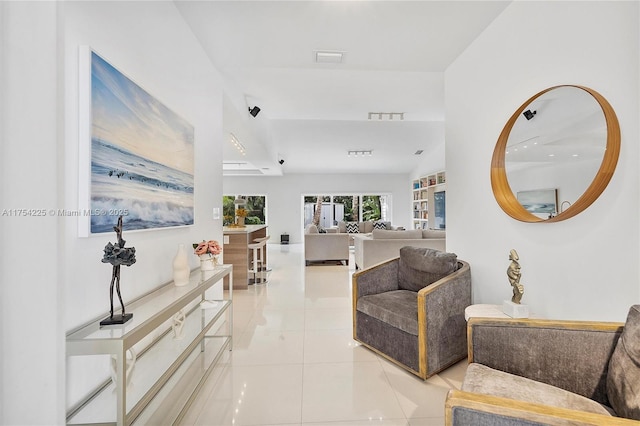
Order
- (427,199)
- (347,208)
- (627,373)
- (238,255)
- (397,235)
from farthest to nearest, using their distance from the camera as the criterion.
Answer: (347,208), (427,199), (397,235), (238,255), (627,373)

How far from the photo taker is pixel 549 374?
Answer: 135 cm

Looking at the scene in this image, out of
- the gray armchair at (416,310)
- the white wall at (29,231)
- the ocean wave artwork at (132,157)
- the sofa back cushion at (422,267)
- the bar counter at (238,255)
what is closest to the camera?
the white wall at (29,231)

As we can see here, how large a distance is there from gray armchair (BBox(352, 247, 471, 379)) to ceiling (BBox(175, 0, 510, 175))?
192 centimetres

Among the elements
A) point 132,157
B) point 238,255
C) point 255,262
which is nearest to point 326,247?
point 255,262

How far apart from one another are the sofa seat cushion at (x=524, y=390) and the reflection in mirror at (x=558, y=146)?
103cm

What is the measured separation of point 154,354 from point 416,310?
70.1 inches

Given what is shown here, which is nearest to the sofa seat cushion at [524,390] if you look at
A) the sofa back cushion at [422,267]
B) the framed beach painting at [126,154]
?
the sofa back cushion at [422,267]

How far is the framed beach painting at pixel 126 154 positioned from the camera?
128 cm

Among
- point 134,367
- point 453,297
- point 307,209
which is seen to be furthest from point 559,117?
point 307,209

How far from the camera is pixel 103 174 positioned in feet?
4.51

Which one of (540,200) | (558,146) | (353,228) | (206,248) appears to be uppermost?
(558,146)

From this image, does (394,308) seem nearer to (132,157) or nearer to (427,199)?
(132,157)

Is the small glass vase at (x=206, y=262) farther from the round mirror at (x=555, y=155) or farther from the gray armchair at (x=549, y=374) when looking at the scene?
the round mirror at (x=555, y=155)

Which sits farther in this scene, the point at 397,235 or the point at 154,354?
the point at 397,235
